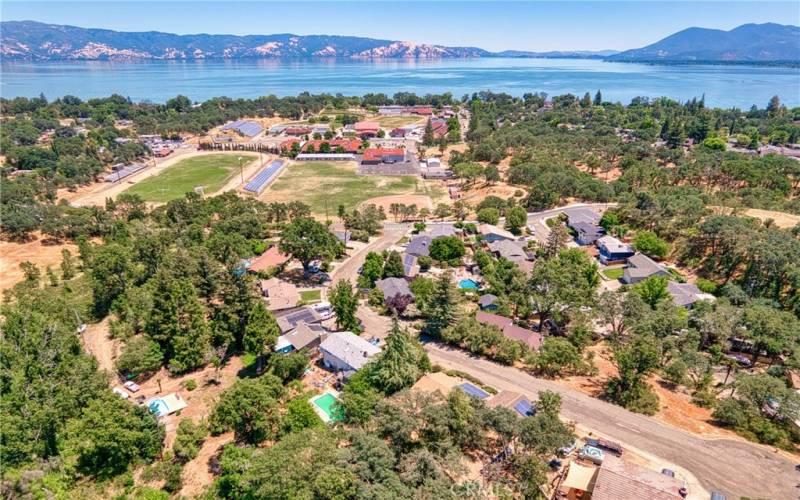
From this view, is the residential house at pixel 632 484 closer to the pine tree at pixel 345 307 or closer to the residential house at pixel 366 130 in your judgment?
the pine tree at pixel 345 307

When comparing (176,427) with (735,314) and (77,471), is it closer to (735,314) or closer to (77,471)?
(77,471)

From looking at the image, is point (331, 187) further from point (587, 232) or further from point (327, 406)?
point (327, 406)

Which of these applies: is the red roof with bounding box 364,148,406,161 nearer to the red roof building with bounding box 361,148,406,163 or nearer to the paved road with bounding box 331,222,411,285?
the red roof building with bounding box 361,148,406,163

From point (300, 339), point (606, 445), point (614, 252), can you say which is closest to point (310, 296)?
point (300, 339)

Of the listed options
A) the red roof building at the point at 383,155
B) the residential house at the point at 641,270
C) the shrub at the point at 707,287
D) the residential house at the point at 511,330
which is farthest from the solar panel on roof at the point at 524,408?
the red roof building at the point at 383,155

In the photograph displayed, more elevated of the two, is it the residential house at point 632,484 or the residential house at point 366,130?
the residential house at point 366,130

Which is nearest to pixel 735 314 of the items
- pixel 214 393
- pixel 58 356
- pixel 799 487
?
pixel 799 487
